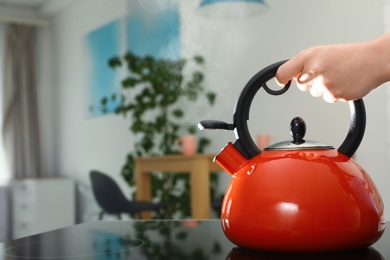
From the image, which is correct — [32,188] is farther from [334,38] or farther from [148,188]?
[334,38]

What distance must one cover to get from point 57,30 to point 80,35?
0.64 meters

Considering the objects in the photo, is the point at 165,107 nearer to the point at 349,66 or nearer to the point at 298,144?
the point at 298,144

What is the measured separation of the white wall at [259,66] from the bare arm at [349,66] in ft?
7.00

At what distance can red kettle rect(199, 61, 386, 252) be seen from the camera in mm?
663

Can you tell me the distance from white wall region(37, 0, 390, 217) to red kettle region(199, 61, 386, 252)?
6.83 ft

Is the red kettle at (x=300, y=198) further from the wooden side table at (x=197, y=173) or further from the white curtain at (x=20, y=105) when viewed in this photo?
the white curtain at (x=20, y=105)

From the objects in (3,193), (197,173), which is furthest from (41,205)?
(197,173)

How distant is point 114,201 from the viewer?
3.29 metres

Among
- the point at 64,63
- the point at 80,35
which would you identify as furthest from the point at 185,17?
the point at 64,63

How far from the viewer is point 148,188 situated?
3.44 metres

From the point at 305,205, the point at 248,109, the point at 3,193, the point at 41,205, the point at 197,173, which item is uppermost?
the point at 248,109

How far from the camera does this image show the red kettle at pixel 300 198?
0.66m

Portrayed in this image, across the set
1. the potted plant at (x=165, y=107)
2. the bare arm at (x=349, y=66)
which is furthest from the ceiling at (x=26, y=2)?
the bare arm at (x=349, y=66)

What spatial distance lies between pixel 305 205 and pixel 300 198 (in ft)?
0.04
